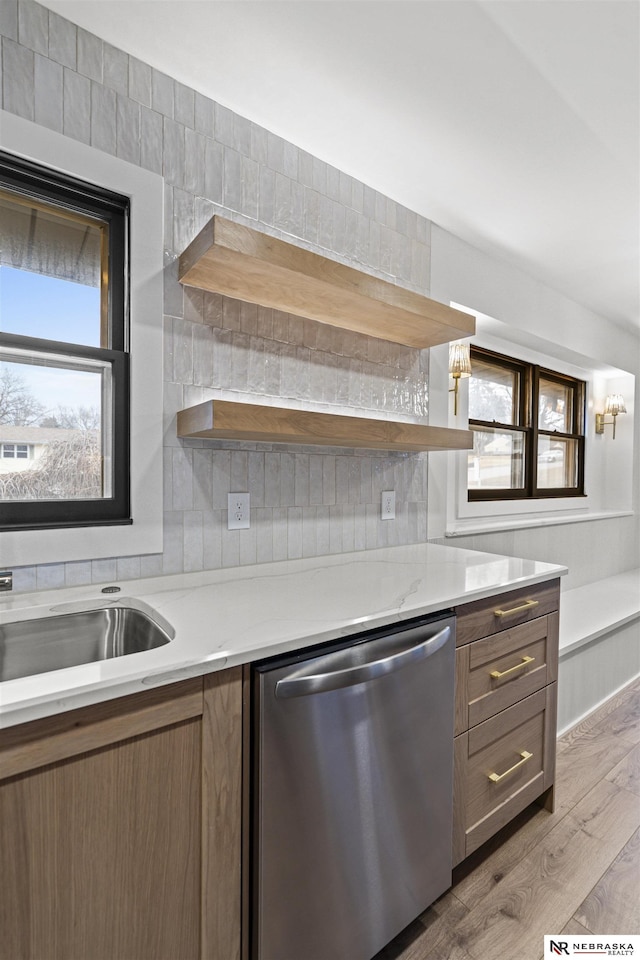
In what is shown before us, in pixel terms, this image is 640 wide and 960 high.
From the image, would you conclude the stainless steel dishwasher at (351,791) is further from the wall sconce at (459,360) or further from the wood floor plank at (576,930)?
the wall sconce at (459,360)

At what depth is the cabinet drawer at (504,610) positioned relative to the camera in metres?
1.44

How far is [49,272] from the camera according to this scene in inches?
55.2

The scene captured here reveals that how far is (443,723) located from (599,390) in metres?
3.68

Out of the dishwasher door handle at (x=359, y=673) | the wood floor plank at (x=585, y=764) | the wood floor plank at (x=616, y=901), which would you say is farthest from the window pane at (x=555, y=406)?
the dishwasher door handle at (x=359, y=673)

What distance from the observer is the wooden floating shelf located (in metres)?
1.32

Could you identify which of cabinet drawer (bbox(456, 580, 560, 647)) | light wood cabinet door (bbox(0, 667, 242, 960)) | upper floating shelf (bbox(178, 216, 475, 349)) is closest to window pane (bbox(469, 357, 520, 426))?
upper floating shelf (bbox(178, 216, 475, 349))

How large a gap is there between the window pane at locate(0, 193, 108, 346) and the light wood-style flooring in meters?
1.95

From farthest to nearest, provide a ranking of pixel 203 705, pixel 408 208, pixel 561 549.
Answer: pixel 561 549
pixel 408 208
pixel 203 705

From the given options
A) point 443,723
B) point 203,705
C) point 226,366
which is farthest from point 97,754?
point 226,366

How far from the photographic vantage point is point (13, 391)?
1331 millimetres

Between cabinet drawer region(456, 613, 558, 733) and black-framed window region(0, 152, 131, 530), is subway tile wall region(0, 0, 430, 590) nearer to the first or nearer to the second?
black-framed window region(0, 152, 131, 530)

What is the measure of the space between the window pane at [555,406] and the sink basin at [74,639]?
3.23 meters

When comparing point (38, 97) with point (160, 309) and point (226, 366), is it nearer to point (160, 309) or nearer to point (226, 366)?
point (160, 309)

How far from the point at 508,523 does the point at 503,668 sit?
138 centimetres
